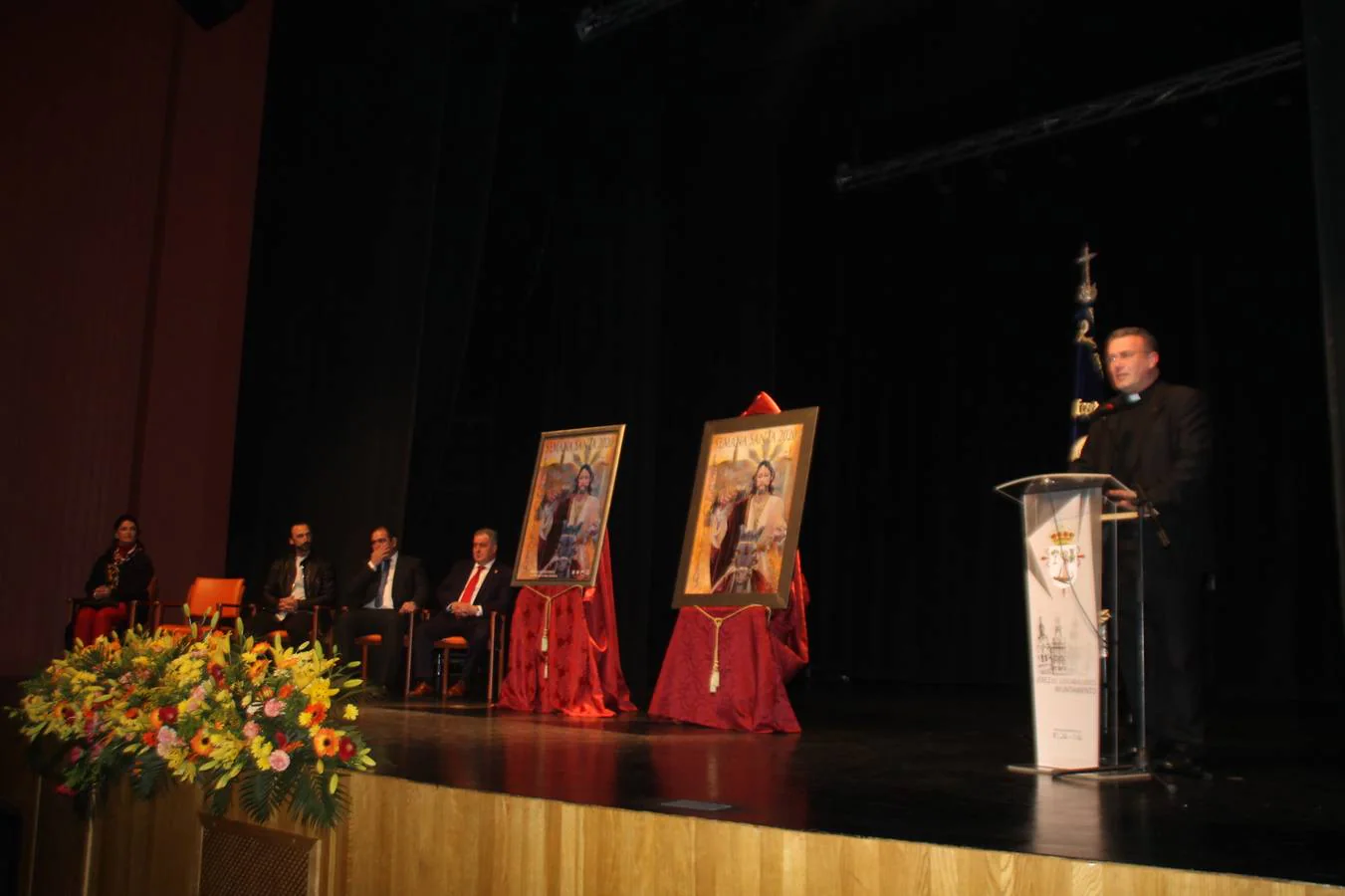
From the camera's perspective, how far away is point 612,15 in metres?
7.36

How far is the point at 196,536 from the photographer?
346 inches

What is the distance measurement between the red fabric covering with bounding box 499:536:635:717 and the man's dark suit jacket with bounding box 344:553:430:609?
1.14m

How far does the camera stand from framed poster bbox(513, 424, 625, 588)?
5.96 meters

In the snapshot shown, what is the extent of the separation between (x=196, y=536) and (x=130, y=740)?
5.88 metres

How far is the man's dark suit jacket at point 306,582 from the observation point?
7.38m

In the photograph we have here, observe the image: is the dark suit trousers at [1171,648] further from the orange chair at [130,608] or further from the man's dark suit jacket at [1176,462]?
the orange chair at [130,608]

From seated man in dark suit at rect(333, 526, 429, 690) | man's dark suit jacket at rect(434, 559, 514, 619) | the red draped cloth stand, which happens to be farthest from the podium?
seated man in dark suit at rect(333, 526, 429, 690)

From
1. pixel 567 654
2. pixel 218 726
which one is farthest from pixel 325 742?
pixel 567 654

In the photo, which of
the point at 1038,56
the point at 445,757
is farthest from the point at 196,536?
the point at 1038,56

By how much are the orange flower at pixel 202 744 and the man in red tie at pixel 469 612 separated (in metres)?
3.94

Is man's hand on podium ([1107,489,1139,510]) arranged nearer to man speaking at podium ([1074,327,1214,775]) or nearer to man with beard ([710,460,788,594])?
man speaking at podium ([1074,327,1214,775])

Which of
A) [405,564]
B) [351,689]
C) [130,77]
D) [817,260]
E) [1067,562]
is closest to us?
[351,689]

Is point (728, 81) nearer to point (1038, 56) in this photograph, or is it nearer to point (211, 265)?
point (1038, 56)

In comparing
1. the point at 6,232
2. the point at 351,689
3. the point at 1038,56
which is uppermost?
the point at 1038,56
